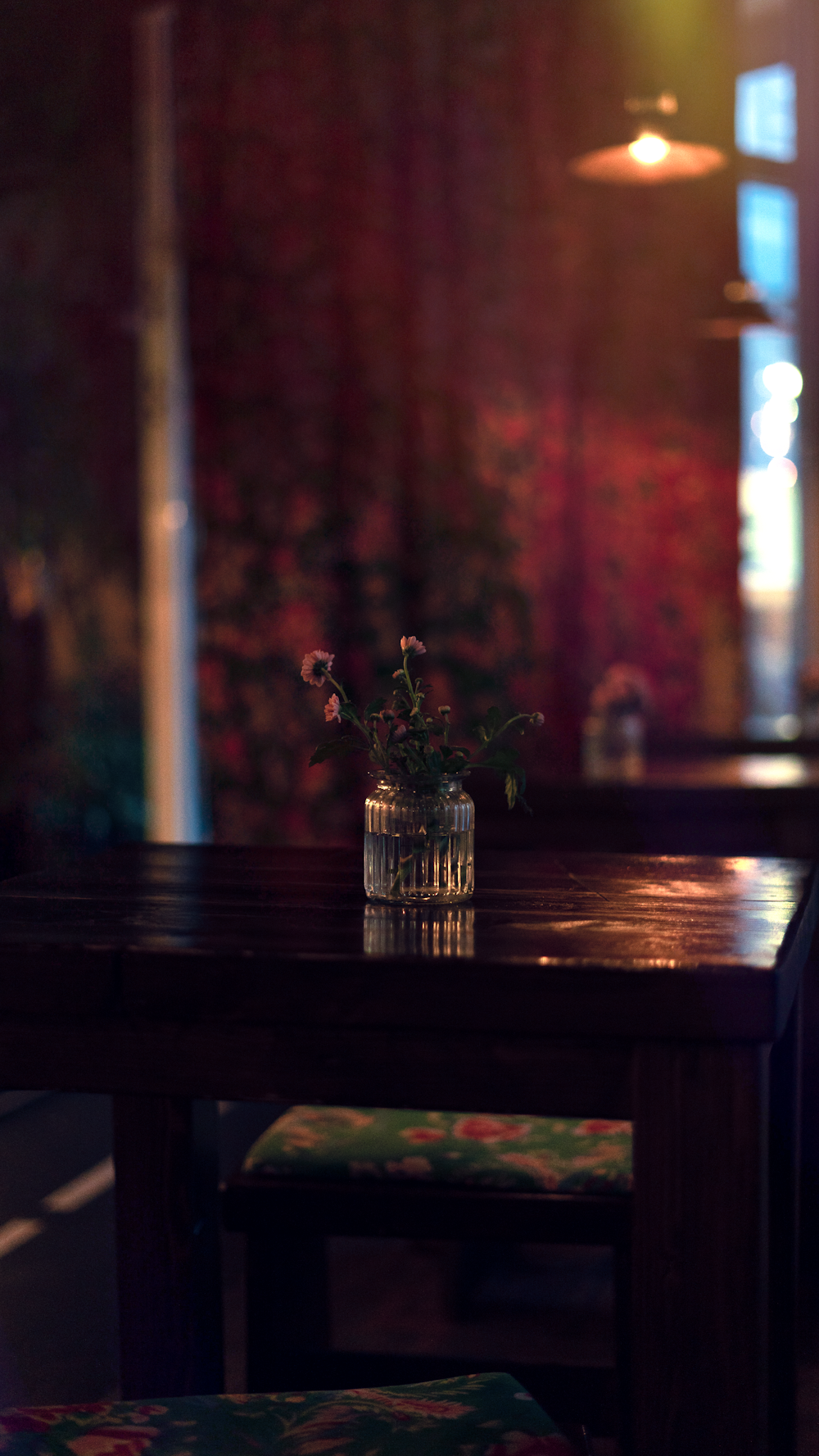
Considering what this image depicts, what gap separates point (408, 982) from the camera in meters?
1.08

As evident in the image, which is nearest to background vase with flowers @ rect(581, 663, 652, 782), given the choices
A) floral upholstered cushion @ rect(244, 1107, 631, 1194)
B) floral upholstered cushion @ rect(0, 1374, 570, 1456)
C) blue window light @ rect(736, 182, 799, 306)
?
floral upholstered cushion @ rect(244, 1107, 631, 1194)

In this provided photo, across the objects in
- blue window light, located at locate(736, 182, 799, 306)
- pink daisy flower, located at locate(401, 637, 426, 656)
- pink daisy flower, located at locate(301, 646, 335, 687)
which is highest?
blue window light, located at locate(736, 182, 799, 306)

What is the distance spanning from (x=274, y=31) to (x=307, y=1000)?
8.13ft

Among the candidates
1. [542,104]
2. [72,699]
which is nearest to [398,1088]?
[72,699]

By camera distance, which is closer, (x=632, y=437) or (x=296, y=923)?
(x=296, y=923)

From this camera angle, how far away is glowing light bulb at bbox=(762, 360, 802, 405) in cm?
481

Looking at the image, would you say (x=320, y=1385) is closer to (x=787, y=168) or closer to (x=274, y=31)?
(x=274, y=31)

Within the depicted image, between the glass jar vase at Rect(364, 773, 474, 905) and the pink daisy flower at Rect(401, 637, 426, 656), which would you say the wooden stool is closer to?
the glass jar vase at Rect(364, 773, 474, 905)

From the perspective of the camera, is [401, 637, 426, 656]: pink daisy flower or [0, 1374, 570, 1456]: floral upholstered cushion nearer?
[0, 1374, 570, 1456]: floral upholstered cushion

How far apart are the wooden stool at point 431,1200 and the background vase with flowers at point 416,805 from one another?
1.26 ft

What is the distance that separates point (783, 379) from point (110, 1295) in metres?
3.77

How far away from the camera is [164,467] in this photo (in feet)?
9.93

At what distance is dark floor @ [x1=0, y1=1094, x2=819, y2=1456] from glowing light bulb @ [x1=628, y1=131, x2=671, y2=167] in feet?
5.84

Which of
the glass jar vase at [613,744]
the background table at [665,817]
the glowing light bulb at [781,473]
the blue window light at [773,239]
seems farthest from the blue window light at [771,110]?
the background table at [665,817]
